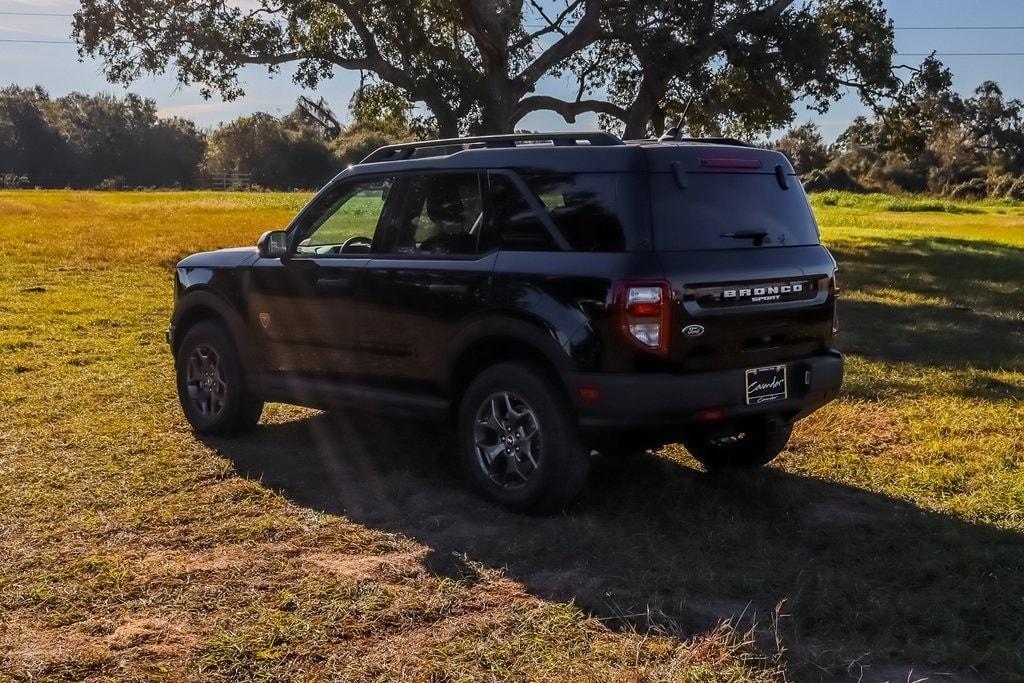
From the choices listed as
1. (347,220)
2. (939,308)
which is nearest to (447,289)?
(347,220)

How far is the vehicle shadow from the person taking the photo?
4238mm

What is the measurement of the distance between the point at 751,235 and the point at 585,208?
846 millimetres

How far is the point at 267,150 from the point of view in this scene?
83312 mm

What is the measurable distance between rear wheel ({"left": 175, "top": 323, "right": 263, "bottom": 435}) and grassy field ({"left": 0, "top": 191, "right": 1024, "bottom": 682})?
184mm

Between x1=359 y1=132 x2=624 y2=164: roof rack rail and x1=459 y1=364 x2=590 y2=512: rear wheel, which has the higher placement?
x1=359 y1=132 x2=624 y2=164: roof rack rail

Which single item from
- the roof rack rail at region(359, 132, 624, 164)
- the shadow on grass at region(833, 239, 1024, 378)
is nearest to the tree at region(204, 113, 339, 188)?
the shadow on grass at region(833, 239, 1024, 378)

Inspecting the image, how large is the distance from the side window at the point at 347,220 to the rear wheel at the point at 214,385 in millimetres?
895

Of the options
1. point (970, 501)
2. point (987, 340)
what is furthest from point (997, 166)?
point (970, 501)

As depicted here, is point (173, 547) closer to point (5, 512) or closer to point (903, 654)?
point (5, 512)

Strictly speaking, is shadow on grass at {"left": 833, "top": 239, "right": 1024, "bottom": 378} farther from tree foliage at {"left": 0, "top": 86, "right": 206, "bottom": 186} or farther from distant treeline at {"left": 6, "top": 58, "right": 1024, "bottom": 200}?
tree foliage at {"left": 0, "top": 86, "right": 206, "bottom": 186}

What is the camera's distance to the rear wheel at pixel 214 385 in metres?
7.25

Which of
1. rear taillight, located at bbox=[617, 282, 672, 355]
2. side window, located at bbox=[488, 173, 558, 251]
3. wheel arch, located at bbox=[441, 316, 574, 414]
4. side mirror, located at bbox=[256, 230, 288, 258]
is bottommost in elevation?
wheel arch, located at bbox=[441, 316, 574, 414]

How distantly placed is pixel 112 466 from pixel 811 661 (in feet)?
14.3

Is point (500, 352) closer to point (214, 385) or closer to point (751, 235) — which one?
point (751, 235)
